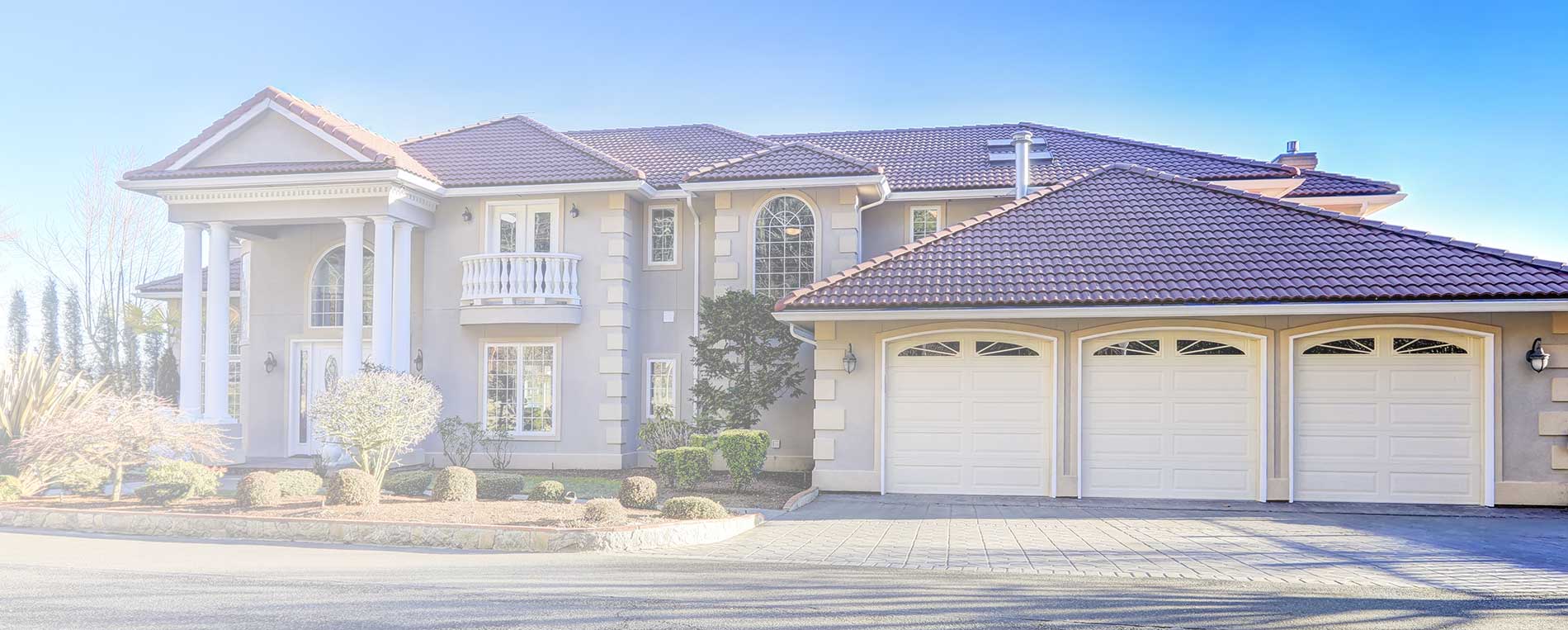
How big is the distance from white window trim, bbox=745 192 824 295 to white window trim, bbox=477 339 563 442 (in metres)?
3.67

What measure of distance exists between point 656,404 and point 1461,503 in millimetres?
Answer: 12209

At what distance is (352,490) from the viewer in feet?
34.7

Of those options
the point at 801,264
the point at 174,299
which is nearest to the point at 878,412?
the point at 801,264

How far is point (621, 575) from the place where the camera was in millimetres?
7938

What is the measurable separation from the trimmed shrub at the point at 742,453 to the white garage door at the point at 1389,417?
7173 millimetres

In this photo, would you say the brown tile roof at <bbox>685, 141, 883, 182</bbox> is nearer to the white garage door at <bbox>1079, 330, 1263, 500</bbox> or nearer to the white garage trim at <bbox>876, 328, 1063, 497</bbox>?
the white garage trim at <bbox>876, 328, 1063, 497</bbox>

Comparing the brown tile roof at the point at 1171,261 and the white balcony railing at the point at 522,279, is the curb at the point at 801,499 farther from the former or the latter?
the white balcony railing at the point at 522,279

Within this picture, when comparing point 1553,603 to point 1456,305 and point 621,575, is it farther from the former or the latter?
point 621,575

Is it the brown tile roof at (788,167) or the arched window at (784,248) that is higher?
the brown tile roof at (788,167)

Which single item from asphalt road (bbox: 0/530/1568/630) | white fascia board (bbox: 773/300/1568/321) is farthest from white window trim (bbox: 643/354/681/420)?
asphalt road (bbox: 0/530/1568/630)

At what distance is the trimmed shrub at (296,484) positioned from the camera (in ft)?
37.0

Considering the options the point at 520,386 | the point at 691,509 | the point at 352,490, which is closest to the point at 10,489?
the point at 352,490

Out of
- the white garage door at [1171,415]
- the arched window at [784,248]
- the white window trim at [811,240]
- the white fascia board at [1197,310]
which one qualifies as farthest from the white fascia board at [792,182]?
the white garage door at [1171,415]

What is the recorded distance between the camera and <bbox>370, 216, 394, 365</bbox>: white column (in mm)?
16141
